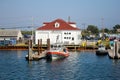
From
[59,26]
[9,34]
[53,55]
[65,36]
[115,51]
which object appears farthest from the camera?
[9,34]

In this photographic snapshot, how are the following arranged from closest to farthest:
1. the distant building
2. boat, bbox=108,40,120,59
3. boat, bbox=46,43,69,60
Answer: boat, bbox=108,40,120,59
boat, bbox=46,43,69,60
the distant building

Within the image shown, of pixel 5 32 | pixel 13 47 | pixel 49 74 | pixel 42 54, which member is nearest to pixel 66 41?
pixel 13 47

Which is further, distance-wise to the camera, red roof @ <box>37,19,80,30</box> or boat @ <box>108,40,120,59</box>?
red roof @ <box>37,19,80,30</box>

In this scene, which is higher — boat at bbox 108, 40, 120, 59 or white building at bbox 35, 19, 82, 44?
white building at bbox 35, 19, 82, 44

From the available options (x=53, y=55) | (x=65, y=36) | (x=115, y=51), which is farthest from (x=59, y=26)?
(x=115, y=51)

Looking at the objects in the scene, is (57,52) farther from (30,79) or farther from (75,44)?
(75,44)

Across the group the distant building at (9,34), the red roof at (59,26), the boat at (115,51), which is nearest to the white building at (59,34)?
the red roof at (59,26)

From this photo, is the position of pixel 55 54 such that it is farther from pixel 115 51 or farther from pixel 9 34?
pixel 9 34

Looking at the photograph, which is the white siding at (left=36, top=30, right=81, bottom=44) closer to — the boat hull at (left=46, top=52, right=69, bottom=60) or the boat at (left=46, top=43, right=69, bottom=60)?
the boat at (left=46, top=43, right=69, bottom=60)

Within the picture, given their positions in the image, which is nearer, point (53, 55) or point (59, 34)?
point (53, 55)

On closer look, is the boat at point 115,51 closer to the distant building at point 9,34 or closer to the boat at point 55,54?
the boat at point 55,54

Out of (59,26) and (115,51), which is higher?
(59,26)

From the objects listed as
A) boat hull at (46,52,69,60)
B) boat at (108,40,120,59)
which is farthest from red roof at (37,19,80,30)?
boat at (108,40,120,59)

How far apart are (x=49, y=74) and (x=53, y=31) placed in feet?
221
